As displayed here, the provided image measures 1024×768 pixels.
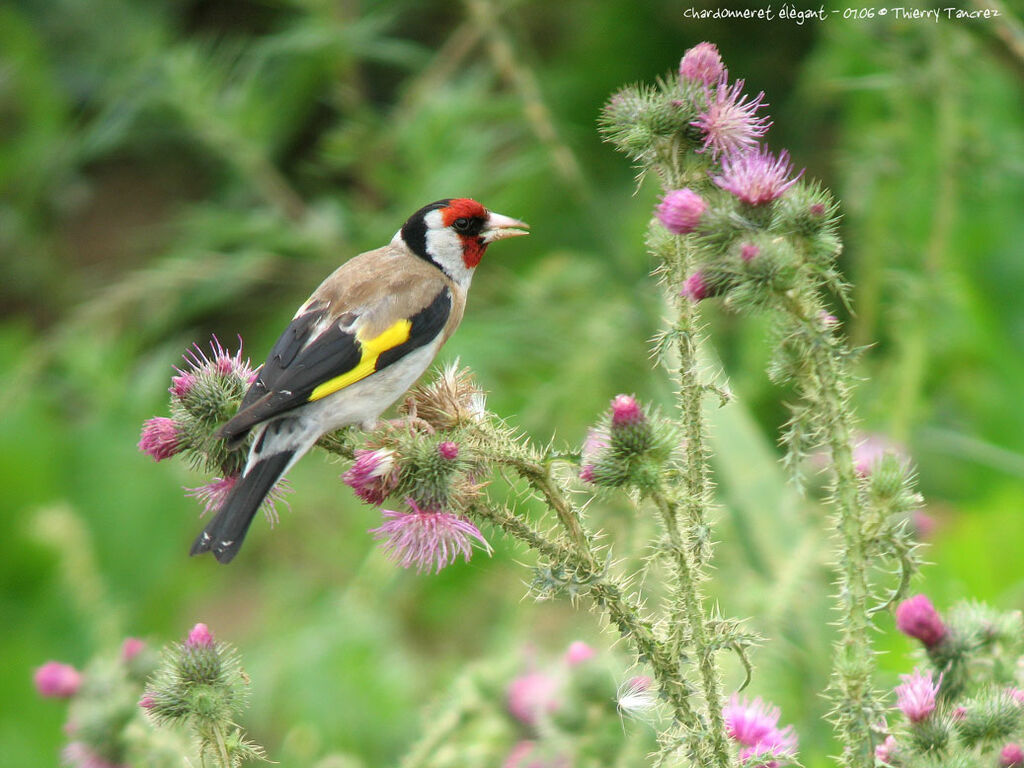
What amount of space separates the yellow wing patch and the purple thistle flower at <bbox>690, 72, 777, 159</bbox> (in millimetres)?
700

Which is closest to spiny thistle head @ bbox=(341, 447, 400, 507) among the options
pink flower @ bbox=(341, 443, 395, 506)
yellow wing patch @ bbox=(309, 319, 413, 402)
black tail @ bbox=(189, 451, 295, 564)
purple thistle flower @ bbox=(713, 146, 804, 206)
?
pink flower @ bbox=(341, 443, 395, 506)

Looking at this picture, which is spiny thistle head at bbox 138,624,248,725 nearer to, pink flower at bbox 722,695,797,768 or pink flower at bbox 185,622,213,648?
pink flower at bbox 185,622,213,648

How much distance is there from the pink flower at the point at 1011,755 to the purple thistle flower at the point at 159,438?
3.04ft

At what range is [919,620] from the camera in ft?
3.84

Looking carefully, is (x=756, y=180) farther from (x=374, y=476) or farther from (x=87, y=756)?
(x=87, y=756)

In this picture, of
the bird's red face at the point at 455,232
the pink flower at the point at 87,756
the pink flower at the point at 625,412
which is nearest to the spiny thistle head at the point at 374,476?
the pink flower at the point at 625,412

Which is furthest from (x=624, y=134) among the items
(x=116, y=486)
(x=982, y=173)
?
(x=116, y=486)

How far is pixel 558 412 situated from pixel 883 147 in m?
1.03

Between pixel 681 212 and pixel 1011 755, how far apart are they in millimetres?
588

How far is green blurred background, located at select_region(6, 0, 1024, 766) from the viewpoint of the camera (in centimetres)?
240

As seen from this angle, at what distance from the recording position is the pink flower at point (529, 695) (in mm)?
1626

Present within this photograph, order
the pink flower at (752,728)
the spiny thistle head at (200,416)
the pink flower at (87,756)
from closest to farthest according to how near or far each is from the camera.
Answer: the pink flower at (752,728) → the spiny thistle head at (200,416) → the pink flower at (87,756)

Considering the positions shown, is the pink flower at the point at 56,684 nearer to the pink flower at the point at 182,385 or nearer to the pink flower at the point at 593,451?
the pink flower at the point at 182,385

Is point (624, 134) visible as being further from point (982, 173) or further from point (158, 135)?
point (158, 135)
